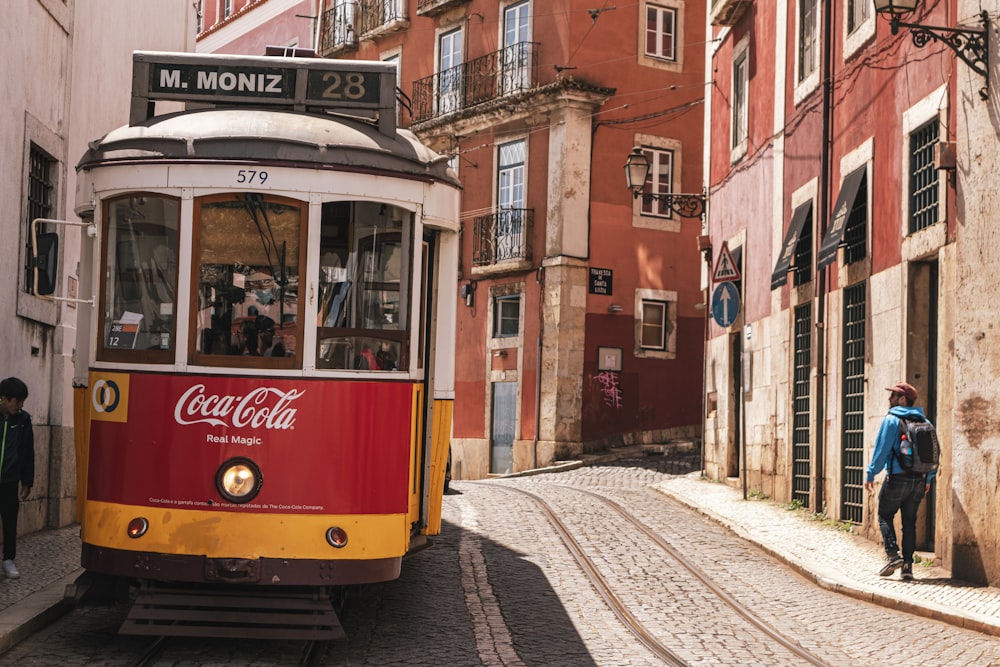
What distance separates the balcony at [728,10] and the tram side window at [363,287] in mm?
14394

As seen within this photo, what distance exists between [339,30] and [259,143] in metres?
30.5

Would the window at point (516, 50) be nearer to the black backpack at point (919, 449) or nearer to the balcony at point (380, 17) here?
the balcony at point (380, 17)

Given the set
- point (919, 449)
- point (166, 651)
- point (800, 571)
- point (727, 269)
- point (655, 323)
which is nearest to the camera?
point (166, 651)

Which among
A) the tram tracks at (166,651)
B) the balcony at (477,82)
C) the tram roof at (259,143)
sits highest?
the balcony at (477,82)

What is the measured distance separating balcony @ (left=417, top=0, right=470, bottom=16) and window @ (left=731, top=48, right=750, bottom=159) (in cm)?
1122

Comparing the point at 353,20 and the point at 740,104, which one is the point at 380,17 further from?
the point at 740,104

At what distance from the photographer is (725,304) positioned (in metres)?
17.7

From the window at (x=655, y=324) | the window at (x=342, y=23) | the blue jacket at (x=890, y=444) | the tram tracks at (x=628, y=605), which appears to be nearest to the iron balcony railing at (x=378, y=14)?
the window at (x=342, y=23)

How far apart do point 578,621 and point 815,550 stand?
178 inches

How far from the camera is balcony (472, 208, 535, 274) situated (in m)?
30.3

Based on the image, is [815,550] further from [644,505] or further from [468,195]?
[468,195]

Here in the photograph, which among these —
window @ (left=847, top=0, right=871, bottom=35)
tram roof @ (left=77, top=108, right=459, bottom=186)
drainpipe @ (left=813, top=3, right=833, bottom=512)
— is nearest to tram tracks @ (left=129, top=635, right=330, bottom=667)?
tram roof @ (left=77, top=108, right=459, bottom=186)

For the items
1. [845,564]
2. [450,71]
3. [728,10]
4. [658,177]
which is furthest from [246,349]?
[450,71]

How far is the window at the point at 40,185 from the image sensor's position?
14.1 meters
